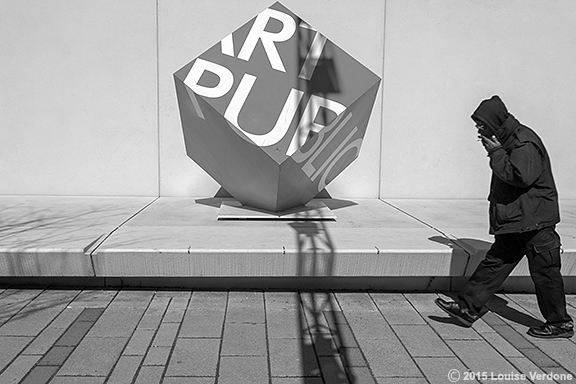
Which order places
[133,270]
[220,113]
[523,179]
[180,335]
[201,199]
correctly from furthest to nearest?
[201,199] < [220,113] < [133,270] < [180,335] < [523,179]

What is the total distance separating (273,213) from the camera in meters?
6.17

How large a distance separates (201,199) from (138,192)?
106 centimetres

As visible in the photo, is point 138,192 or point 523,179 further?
point 138,192

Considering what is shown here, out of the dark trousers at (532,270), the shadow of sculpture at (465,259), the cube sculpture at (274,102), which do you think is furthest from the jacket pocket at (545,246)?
the cube sculpture at (274,102)

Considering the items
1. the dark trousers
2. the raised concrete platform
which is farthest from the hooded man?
the raised concrete platform

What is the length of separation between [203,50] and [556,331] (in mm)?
6261

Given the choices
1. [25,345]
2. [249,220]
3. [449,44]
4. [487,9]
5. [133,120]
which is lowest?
[25,345]

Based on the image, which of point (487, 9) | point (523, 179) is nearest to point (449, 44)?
point (487, 9)

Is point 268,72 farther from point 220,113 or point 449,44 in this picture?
point 449,44

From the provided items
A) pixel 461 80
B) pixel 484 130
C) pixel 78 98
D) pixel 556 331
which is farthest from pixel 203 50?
pixel 556 331

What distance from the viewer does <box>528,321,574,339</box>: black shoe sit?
144 inches

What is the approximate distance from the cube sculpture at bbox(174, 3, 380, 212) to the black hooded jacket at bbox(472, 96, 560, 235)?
2.15 metres

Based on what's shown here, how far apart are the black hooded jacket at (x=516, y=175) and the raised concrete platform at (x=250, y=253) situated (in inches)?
42.1

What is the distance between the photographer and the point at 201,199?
8.07m
